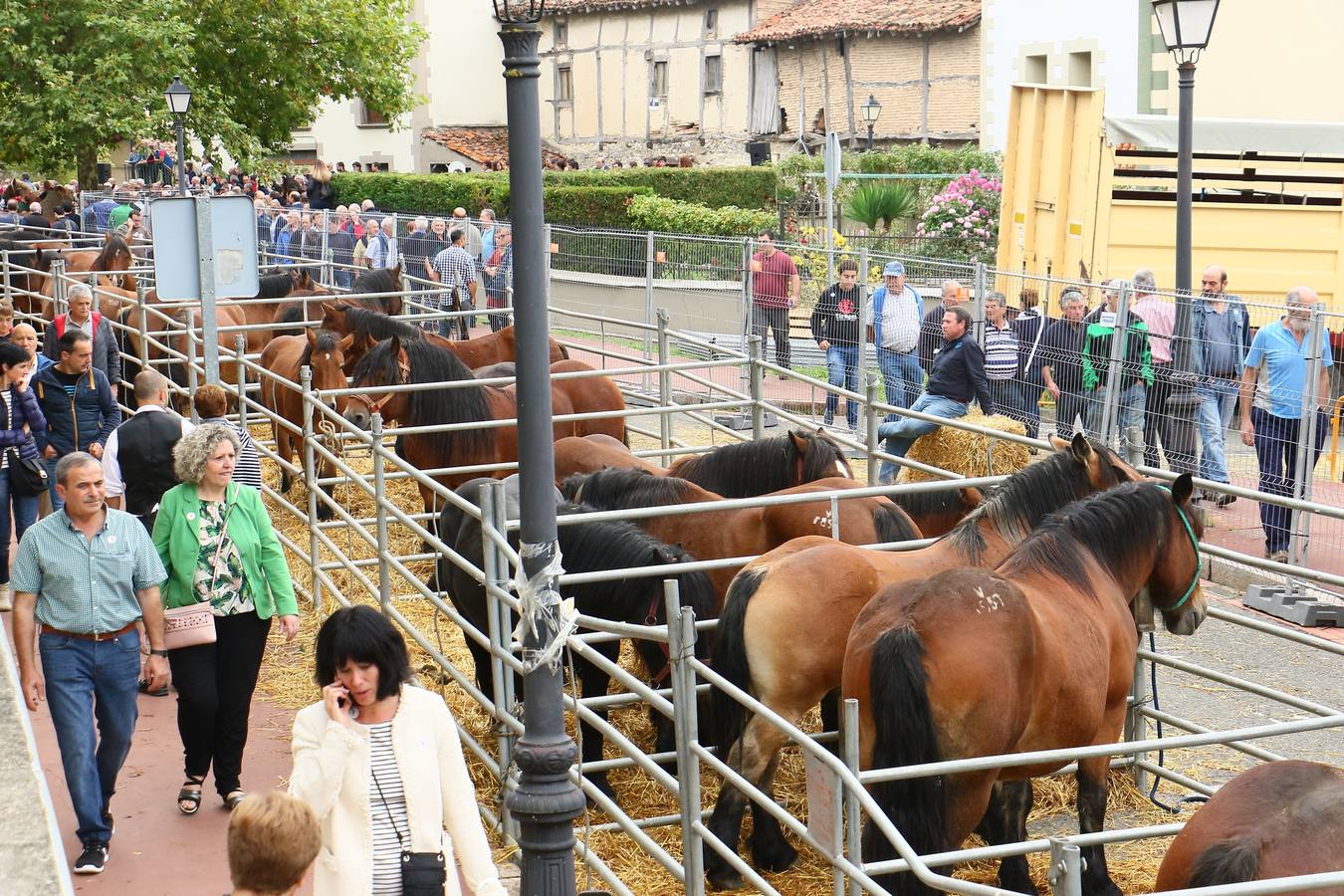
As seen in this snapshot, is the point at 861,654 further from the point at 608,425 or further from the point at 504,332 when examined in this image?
the point at 504,332

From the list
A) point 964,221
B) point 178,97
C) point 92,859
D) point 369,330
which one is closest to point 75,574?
point 92,859

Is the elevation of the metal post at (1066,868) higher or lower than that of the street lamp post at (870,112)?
lower

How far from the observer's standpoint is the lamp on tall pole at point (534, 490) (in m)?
4.61

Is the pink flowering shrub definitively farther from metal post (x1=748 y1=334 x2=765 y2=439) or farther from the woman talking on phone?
the woman talking on phone

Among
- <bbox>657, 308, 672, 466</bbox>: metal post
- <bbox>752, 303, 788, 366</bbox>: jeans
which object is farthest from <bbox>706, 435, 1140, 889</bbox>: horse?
<bbox>752, 303, 788, 366</bbox>: jeans

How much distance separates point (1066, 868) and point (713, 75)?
39.3 m

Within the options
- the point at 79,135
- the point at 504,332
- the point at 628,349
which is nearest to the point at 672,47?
the point at 79,135

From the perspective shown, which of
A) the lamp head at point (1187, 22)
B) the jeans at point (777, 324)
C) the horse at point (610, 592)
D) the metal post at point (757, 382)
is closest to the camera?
the horse at point (610, 592)

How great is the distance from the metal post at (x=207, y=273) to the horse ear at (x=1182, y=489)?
638cm

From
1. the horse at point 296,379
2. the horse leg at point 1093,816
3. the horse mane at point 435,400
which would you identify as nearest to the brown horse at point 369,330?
the horse at point 296,379

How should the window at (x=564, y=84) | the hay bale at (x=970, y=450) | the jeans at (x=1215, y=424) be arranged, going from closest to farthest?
the hay bale at (x=970, y=450)
the jeans at (x=1215, y=424)
the window at (x=564, y=84)

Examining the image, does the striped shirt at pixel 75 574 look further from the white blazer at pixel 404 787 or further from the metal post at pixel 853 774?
the metal post at pixel 853 774

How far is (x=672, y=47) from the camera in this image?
41594 mm

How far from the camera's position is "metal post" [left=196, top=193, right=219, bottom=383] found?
9.61 metres
